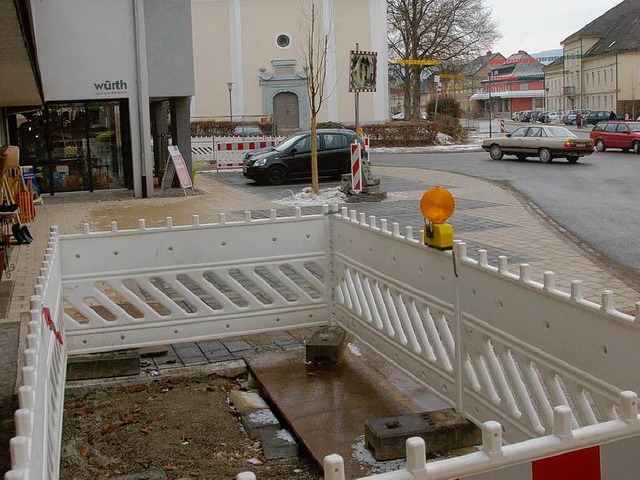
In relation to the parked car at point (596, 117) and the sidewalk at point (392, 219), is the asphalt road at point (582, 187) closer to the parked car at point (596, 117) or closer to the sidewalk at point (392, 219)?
the sidewalk at point (392, 219)

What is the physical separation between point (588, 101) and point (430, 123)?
57.5 metres

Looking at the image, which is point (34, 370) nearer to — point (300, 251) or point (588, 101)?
point (300, 251)

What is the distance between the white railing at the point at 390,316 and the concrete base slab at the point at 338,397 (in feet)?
0.75

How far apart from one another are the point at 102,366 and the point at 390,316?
2250 mm

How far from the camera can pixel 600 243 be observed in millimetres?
13078

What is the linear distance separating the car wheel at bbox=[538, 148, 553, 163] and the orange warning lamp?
27189 mm

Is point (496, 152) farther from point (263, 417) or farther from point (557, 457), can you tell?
point (557, 457)

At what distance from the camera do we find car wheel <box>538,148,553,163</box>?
3112 centimetres

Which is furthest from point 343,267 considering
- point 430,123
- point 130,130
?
point 430,123

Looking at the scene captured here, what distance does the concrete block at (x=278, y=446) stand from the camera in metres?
5.02

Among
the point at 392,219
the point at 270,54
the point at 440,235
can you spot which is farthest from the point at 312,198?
the point at 270,54

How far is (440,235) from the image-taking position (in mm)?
5113

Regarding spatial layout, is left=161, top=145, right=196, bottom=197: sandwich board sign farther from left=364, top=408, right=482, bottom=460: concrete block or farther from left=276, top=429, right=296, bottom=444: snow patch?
left=364, top=408, right=482, bottom=460: concrete block

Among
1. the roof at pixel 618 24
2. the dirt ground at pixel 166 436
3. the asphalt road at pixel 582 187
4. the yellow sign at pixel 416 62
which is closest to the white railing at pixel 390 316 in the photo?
the dirt ground at pixel 166 436
